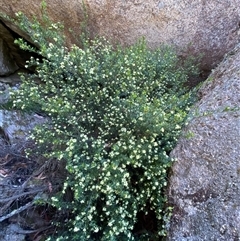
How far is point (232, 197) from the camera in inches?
51.4

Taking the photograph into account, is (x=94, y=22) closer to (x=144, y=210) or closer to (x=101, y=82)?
(x=101, y=82)

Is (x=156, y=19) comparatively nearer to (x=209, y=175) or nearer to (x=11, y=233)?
(x=209, y=175)

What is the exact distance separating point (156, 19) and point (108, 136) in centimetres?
100

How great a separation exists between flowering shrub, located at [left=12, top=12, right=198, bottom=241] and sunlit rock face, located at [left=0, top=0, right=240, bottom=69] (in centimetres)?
32

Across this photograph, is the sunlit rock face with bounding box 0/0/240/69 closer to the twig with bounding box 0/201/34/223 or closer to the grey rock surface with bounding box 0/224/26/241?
the twig with bounding box 0/201/34/223

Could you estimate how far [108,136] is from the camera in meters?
1.58

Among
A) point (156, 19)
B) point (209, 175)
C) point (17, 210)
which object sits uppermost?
point (156, 19)

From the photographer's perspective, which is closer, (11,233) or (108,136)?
(108,136)

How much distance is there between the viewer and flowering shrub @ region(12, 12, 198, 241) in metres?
1.39

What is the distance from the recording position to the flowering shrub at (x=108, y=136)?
139 cm

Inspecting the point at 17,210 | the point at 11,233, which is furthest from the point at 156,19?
the point at 11,233

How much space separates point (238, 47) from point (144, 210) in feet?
3.93

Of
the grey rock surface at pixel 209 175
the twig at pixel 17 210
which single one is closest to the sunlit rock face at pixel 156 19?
the grey rock surface at pixel 209 175

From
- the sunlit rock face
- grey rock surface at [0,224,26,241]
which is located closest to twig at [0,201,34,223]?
grey rock surface at [0,224,26,241]
